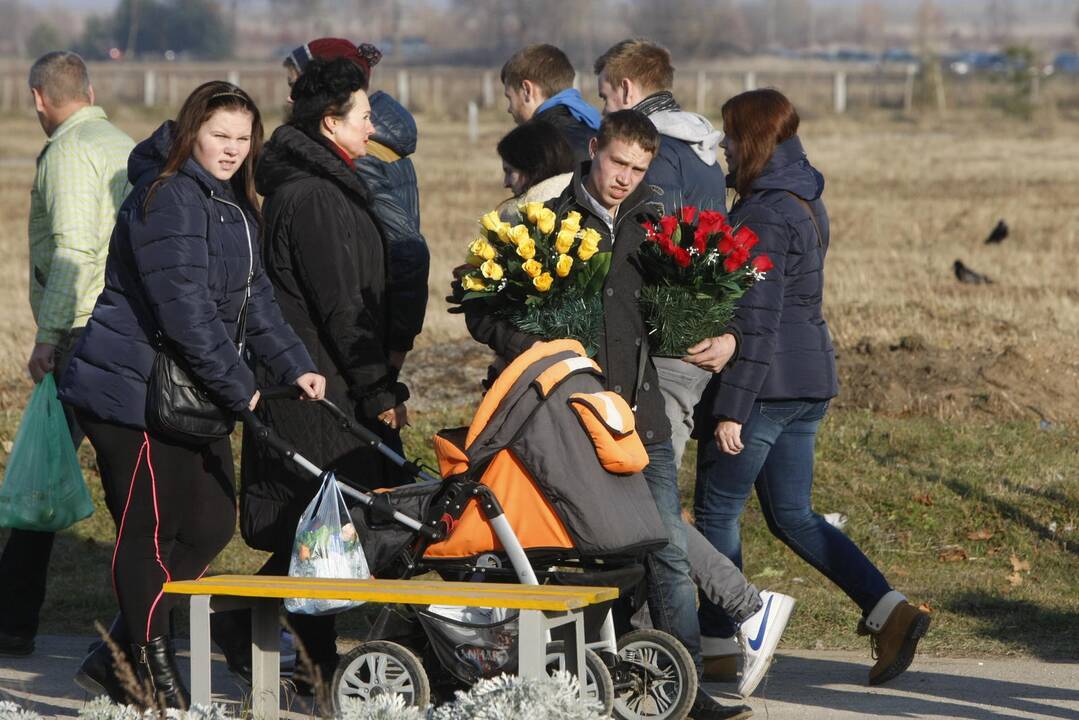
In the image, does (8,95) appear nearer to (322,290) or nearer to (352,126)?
(352,126)

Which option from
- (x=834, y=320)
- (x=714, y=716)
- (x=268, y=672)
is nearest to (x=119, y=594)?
(x=268, y=672)

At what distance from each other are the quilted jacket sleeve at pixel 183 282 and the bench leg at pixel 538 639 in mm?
1186

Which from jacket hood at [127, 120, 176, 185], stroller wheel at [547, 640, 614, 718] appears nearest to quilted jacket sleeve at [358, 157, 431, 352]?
jacket hood at [127, 120, 176, 185]

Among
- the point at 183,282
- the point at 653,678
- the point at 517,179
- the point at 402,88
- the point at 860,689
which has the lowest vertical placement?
the point at 860,689

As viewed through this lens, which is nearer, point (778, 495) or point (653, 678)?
point (653, 678)

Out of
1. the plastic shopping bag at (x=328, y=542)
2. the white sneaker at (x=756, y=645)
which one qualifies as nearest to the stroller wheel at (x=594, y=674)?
the plastic shopping bag at (x=328, y=542)

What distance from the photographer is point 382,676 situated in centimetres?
475

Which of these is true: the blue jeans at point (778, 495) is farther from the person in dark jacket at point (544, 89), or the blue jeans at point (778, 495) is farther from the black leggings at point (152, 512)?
the black leggings at point (152, 512)

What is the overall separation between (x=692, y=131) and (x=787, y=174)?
0.44m

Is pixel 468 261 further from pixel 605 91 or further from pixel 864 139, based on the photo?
pixel 864 139

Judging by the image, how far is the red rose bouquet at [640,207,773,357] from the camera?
16.1ft

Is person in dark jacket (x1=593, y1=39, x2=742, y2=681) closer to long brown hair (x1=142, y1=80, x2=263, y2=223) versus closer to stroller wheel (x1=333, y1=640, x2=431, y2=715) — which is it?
stroller wheel (x1=333, y1=640, x2=431, y2=715)

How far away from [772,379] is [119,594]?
7.32 ft

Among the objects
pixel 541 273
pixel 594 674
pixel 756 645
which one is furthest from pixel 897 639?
pixel 541 273
